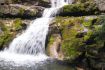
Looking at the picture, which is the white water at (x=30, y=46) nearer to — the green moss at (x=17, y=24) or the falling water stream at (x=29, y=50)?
the falling water stream at (x=29, y=50)

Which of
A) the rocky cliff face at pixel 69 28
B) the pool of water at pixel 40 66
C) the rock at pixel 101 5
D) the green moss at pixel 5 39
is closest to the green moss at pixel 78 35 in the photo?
the rocky cliff face at pixel 69 28

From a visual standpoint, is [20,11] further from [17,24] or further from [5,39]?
[5,39]

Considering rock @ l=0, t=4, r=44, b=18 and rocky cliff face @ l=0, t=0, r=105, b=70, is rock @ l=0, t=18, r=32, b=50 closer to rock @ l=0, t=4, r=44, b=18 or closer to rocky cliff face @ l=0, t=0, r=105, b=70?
rocky cliff face @ l=0, t=0, r=105, b=70

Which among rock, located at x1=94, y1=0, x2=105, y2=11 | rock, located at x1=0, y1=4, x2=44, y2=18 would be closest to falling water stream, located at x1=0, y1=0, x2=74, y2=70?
rock, located at x1=0, y1=4, x2=44, y2=18

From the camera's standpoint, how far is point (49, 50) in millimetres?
20938

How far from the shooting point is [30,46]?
2164cm

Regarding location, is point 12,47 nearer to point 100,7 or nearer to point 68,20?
point 68,20

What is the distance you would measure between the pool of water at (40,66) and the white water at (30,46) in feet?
2.44

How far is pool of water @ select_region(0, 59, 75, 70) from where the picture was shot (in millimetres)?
18228

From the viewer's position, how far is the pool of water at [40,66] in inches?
718

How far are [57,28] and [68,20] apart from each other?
3.94ft

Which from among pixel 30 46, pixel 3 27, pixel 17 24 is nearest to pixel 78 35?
pixel 30 46

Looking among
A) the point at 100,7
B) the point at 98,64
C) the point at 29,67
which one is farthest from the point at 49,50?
the point at 100,7

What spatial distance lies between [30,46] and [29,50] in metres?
0.39
